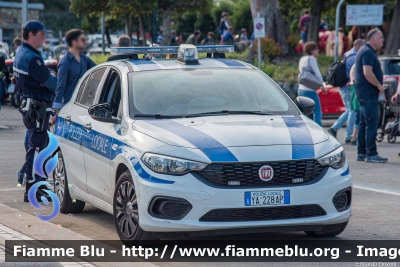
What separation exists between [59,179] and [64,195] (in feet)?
0.82

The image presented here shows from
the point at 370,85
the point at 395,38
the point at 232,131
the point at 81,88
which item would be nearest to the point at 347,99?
the point at 370,85

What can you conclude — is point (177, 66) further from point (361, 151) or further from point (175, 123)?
point (361, 151)

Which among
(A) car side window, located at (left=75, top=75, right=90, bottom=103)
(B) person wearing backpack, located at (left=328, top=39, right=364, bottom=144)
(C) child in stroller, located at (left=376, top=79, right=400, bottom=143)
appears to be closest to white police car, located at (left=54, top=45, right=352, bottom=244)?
(A) car side window, located at (left=75, top=75, right=90, bottom=103)

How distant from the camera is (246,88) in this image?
835cm

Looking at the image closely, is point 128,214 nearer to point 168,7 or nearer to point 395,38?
point 395,38

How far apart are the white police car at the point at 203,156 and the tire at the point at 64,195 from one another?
0.43 meters

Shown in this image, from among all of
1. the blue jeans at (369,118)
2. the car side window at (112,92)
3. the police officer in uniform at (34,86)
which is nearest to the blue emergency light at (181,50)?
the car side window at (112,92)

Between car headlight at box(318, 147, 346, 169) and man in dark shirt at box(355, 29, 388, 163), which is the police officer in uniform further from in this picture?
man in dark shirt at box(355, 29, 388, 163)

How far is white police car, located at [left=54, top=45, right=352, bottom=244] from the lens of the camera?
6859mm

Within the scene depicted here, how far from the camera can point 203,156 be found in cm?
688

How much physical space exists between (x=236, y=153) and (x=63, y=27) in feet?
204

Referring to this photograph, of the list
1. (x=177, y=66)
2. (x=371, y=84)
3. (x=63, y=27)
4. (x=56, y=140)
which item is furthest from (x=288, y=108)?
(x=63, y=27)

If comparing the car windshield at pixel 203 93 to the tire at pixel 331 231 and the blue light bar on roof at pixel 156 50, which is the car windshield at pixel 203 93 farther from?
the tire at pixel 331 231

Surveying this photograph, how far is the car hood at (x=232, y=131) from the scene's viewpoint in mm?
7070
